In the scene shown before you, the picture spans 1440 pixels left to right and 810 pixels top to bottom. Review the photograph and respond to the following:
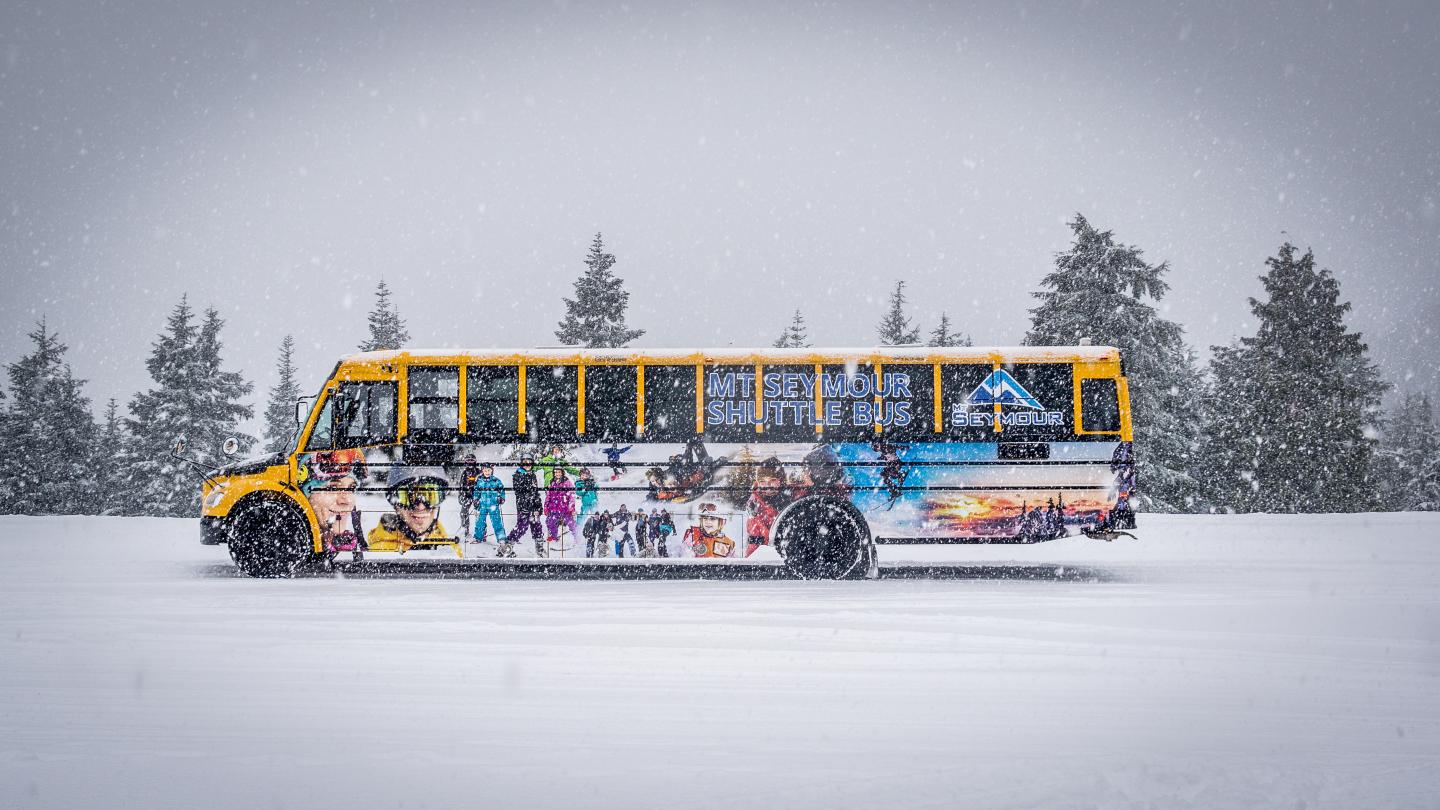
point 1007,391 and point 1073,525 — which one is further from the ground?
point 1007,391

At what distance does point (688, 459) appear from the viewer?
12.8m

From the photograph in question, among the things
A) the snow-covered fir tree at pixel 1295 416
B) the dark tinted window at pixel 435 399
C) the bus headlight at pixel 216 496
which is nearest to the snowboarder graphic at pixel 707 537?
the dark tinted window at pixel 435 399

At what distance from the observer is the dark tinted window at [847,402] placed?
12.9 m

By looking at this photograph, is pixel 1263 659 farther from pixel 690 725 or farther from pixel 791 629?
pixel 690 725

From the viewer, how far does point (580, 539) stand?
499 inches

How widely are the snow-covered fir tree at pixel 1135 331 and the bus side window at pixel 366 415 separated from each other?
29377 mm

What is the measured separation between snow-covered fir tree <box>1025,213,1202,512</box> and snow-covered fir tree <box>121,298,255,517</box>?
120ft

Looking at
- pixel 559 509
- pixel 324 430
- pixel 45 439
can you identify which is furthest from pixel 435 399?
pixel 45 439

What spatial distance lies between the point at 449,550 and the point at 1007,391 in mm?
7172

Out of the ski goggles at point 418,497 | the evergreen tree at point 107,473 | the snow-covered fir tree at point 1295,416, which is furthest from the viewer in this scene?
the evergreen tree at point 107,473

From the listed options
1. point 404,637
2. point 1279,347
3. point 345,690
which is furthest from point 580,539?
point 1279,347

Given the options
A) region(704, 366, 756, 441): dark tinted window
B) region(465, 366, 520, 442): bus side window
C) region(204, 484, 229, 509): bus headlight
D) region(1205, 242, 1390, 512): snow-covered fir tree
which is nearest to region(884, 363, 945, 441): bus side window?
region(704, 366, 756, 441): dark tinted window

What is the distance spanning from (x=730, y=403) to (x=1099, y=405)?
4582mm

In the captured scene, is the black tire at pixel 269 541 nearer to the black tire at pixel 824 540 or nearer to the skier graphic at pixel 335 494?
the skier graphic at pixel 335 494
